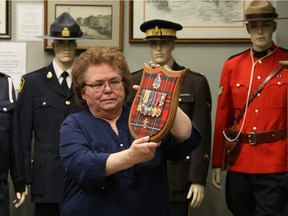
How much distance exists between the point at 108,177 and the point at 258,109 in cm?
117

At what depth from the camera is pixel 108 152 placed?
1.51 metres

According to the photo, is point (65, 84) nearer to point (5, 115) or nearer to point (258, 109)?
point (5, 115)

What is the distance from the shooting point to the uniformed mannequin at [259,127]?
2387mm

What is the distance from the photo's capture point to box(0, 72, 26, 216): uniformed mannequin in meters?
2.40

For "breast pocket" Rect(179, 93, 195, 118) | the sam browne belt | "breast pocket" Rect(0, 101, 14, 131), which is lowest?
the sam browne belt

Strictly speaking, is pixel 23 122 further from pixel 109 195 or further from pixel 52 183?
pixel 109 195

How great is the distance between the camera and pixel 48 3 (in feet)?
10.1

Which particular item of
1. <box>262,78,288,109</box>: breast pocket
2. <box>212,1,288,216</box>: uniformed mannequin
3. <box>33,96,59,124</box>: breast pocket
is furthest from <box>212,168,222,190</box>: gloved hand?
<box>33,96,59,124</box>: breast pocket

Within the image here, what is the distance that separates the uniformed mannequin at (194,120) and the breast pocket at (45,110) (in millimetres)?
432

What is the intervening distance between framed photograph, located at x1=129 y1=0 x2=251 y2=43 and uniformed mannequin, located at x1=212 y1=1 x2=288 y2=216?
553mm

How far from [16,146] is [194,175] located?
0.89 metres

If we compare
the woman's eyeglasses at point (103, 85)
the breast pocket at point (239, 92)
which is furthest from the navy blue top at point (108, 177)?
the breast pocket at point (239, 92)

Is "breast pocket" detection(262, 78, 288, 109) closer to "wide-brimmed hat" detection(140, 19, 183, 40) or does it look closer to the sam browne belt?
the sam browne belt

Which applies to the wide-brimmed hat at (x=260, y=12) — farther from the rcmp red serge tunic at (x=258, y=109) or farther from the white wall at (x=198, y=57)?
the white wall at (x=198, y=57)
